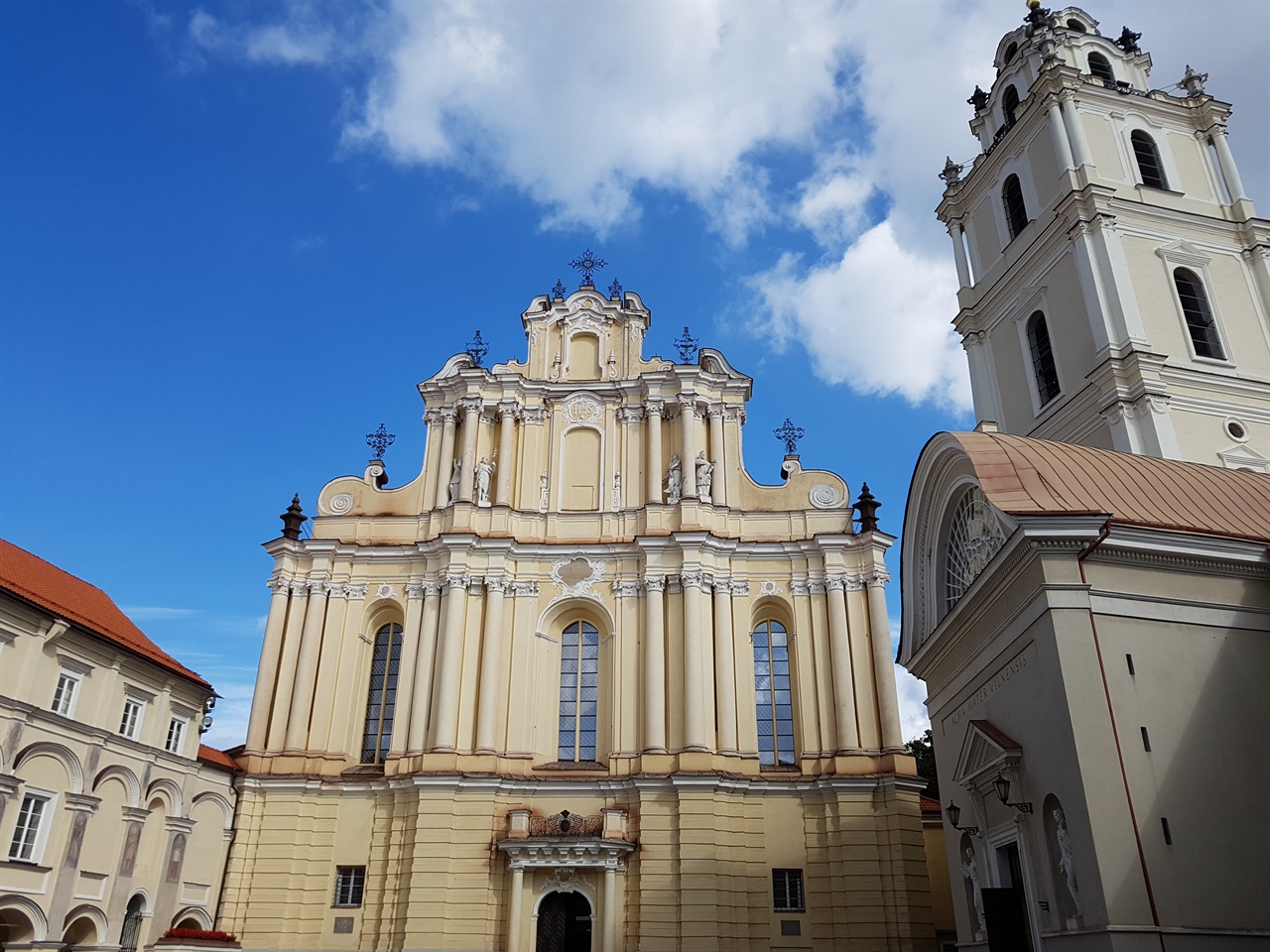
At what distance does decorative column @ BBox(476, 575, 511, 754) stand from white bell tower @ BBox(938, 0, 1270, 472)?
42.5 feet

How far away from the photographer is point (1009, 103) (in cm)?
2934

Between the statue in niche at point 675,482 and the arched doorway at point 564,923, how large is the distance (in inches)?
409

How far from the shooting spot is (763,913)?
23750 millimetres

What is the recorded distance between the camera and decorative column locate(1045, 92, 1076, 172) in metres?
25.6

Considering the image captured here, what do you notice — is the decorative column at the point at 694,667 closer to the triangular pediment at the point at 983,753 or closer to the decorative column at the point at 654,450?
the decorative column at the point at 654,450

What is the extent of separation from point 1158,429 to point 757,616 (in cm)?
1094

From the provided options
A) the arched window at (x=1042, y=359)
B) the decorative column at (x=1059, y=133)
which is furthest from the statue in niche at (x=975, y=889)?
the decorative column at (x=1059, y=133)

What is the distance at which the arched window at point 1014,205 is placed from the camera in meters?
27.6

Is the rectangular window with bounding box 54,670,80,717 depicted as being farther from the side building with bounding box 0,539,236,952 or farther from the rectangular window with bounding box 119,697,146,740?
the rectangular window with bounding box 119,697,146,740

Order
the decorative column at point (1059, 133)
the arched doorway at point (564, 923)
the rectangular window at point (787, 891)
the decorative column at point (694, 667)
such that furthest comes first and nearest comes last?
the decorative column at point (1059, 133) → the decorative column at point (694, 667) → the rectangular window at point (787, 891) → the arched doorway at point (564, 923)

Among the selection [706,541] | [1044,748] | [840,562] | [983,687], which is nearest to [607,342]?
[706,541]

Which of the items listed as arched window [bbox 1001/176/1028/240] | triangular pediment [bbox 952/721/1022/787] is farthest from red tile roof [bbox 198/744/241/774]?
arched window [bbox 1001/176/1028/240]

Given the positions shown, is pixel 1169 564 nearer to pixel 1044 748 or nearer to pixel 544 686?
pixel 1044 748

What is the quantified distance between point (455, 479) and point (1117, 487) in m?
18.5
